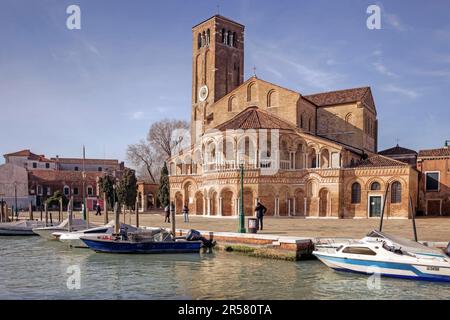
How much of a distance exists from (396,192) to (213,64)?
2337 centimetres

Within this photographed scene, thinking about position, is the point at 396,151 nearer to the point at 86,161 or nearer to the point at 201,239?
the point at 201,239

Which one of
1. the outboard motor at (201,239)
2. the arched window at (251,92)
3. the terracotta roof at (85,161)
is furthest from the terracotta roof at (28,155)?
the outboard motor at (201,239)

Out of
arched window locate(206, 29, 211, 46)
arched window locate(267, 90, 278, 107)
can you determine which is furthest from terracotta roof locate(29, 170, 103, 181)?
arched window locate(267, 90, 278, 107)

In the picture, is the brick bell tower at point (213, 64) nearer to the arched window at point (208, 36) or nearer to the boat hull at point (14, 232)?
the arched window at point (208, 36)

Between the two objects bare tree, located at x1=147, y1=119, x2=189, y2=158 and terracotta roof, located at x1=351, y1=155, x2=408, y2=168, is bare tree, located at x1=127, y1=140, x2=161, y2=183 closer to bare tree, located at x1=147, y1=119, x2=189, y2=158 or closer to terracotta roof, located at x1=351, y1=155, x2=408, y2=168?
bare tree, located at x1=147, y1=119, x2=189, y2=158

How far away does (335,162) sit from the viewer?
34.4 metres

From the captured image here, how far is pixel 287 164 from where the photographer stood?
3475 cm

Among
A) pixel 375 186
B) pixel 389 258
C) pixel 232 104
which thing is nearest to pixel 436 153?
pixel 375 186

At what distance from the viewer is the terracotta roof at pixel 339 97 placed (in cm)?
4119

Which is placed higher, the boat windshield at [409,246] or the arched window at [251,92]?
the arched window at [251,92]

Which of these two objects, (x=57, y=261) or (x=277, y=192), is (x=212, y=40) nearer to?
(x=277, y=192)

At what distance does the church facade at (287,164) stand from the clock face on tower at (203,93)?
5685mm
